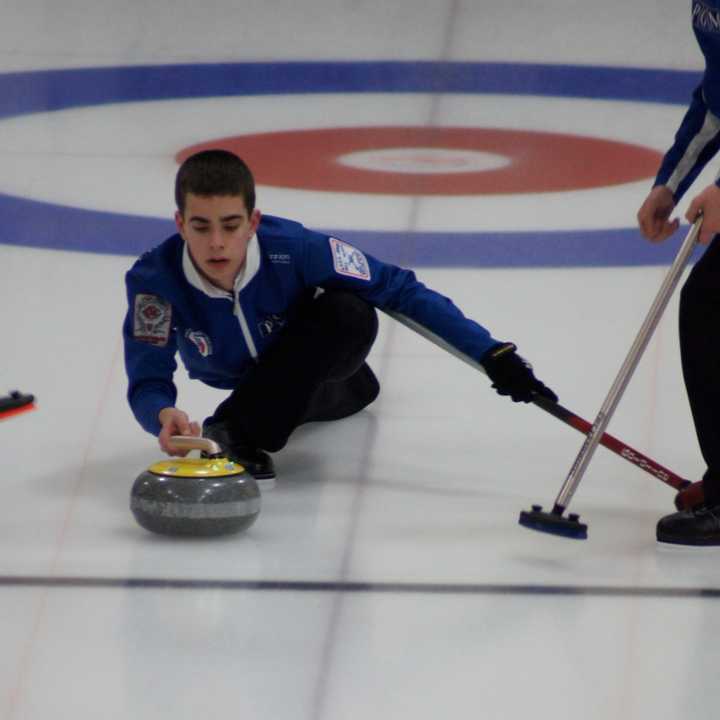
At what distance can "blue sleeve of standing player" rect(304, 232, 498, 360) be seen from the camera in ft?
8.32

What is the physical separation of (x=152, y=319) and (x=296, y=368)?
0.70 ft

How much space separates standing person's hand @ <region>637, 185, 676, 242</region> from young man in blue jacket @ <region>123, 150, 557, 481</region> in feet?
0.86

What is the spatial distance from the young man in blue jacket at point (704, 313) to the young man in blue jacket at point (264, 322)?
0.93ft

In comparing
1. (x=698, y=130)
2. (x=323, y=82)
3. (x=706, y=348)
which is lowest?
(x=323, y=82)

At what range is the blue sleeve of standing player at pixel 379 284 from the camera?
99.9 inches

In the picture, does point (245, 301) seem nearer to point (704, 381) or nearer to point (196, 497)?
point (196, 497)

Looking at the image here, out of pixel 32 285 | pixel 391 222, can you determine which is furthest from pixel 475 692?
pixel 391 222

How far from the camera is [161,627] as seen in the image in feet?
6.70

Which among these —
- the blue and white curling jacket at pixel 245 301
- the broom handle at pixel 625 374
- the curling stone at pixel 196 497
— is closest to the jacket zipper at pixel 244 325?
the blue and white curling jacket at pixel 245 301

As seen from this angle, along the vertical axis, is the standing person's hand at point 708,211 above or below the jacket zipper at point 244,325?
above

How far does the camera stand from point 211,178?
242 cm

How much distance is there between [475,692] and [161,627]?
382 mm

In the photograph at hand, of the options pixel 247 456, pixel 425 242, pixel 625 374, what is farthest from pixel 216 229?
pixel 425 242

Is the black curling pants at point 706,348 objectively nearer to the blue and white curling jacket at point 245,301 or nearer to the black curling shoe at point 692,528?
the black curling shoe at point 692,528
